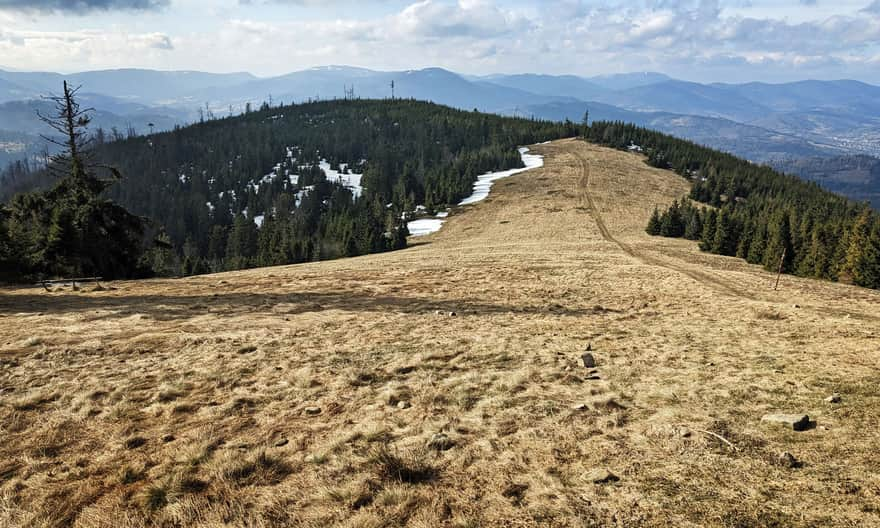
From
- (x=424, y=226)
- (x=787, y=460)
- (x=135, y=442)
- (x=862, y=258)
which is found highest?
(x=787, y=460)

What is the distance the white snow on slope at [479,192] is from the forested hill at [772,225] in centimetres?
3470

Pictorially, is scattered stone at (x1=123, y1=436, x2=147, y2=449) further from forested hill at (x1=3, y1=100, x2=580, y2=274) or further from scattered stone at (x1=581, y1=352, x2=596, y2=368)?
forested hill at (x1=3, y1=100, x2=580, y2=274)

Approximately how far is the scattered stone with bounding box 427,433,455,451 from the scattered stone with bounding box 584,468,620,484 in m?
2.17

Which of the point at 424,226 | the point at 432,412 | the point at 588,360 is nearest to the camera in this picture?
the point at 432,412

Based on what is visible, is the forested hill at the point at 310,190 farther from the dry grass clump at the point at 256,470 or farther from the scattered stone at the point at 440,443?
the dry grass clump at the point at 256,470

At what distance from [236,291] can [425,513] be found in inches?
754

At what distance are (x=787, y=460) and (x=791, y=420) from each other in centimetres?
150

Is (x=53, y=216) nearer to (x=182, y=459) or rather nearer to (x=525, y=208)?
(x=182, y=459)

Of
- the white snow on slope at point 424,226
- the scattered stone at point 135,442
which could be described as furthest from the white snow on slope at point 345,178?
the scattered stone at point 135,442

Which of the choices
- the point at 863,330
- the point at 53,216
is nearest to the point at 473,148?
the point at 53,216

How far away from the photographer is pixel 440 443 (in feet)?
23.9

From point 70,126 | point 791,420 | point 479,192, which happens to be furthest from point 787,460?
point 479,192

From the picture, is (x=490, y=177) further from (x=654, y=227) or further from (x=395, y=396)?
(x=395, y=396)

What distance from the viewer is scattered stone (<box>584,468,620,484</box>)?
6195 mm
